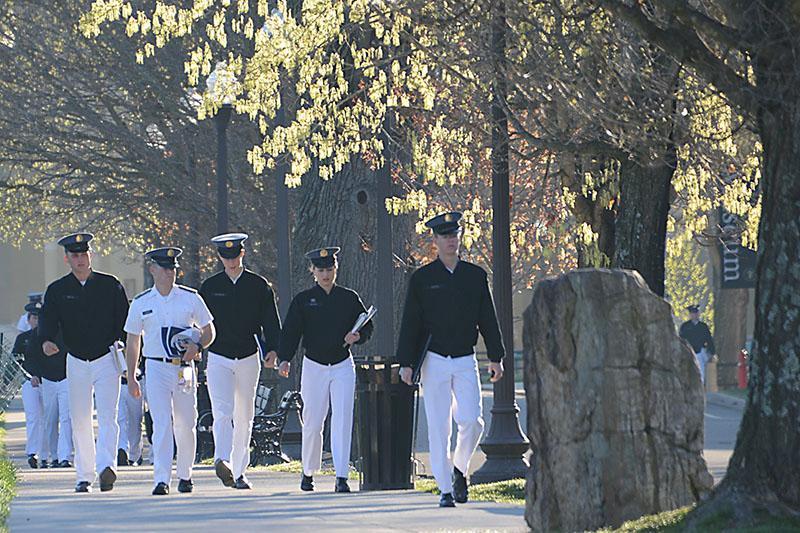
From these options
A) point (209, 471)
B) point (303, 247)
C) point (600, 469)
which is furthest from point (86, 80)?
point (600, 469)

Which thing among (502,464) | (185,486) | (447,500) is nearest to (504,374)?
(502,464)

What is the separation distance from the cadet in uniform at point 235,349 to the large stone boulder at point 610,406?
5.25m

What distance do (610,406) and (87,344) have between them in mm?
6192

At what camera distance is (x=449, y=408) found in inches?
528

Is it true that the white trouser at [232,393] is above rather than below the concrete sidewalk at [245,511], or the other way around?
above

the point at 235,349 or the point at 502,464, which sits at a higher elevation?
the point at 235,349

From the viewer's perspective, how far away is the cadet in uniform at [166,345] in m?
14.7

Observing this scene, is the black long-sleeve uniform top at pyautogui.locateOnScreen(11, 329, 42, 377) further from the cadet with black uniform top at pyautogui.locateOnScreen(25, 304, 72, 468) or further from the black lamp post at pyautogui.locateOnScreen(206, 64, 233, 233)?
the black lamp post at pyautogui.locateOnScreen(206, 64, 233, 233)

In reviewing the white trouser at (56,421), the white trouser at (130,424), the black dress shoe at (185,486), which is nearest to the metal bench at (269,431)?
the white trouser at (130,424)

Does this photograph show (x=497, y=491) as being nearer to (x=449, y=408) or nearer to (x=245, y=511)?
(x=449, y=408)

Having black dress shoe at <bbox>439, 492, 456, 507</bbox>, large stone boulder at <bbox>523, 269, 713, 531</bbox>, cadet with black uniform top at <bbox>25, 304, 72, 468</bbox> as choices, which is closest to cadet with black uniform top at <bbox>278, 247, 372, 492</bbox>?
black dress shoe at <bbox>439, 492, 456, 507</bbox>

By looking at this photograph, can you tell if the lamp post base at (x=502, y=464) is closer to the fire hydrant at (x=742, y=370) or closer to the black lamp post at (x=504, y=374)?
the black lamp post at (x=504, y=374)

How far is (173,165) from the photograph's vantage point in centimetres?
3094

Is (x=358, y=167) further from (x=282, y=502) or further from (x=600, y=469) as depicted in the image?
(x=600, y=469)
